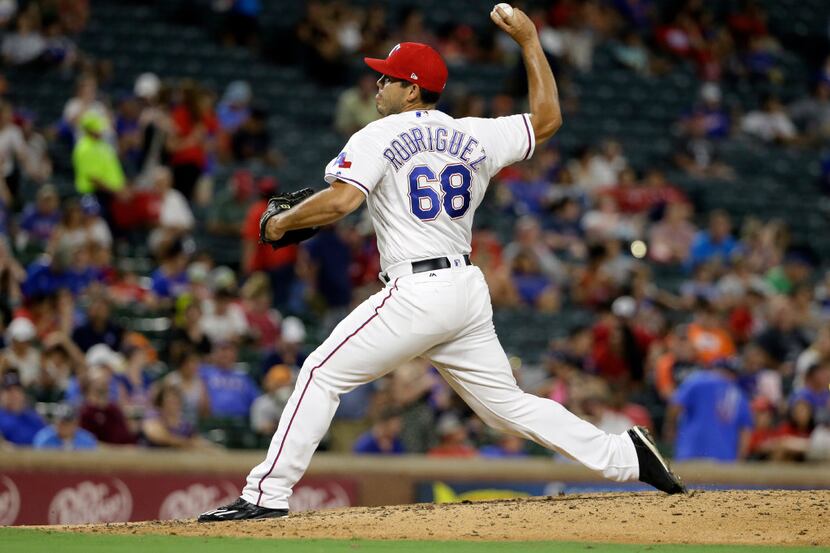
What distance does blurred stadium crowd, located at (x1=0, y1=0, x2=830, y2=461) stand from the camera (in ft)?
33.5

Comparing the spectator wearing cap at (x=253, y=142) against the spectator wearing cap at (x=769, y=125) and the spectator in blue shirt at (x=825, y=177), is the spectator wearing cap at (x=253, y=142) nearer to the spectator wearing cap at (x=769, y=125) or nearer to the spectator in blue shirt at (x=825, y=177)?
the spectator wearing cap at (x=769, y=125)

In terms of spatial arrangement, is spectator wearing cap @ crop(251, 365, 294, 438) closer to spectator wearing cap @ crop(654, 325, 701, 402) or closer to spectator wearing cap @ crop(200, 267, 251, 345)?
spectator wearing cap @ crop(200, 267, 251, 345)

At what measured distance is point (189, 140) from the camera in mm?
12664

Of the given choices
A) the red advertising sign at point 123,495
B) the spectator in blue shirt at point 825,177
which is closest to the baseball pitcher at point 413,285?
the red advertising sign at point 123,495

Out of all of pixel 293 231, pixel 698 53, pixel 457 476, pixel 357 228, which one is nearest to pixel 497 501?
pixel 293 231

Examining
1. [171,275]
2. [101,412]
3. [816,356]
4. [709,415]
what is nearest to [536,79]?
[101,412]

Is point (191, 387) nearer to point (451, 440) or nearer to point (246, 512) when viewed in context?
point (451, 440)

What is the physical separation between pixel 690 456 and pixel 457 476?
6.92ft

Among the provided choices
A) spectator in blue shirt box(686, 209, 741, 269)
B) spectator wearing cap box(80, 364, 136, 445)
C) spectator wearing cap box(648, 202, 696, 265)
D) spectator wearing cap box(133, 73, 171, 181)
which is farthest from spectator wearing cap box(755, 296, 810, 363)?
spectator wearing cap box(80, 364, 136, 445)

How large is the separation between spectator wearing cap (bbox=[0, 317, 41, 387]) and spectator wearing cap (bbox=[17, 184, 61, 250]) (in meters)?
1.61

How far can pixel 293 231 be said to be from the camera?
5.57m

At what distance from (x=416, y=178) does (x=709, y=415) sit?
18.9 ft

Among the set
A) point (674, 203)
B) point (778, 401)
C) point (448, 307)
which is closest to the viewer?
point (448, 307)

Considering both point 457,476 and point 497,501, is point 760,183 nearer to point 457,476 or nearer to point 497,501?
point 457,476
